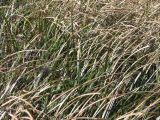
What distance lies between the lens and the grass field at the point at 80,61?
6.60ft

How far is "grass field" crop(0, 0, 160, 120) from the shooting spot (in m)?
2.01

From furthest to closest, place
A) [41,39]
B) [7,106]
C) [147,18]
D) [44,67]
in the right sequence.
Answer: [147,18] < [41,39] < [44,67] < [7,106]

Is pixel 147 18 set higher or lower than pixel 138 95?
higher

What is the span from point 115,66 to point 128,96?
249 mm

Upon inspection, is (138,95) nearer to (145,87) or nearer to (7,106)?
(145,87)

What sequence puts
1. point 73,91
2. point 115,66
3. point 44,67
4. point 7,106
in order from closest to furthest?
point 7,106 < point 73,91 < point 44,67 < point 115,66

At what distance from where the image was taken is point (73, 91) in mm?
2109

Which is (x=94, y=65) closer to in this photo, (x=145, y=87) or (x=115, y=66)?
(x=115, y=66)

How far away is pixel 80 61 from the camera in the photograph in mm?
2391

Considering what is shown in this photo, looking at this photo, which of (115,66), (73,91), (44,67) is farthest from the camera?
(115,66)

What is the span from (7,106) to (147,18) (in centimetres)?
138

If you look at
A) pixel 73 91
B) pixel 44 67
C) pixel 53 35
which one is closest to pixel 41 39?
pixel 53 35

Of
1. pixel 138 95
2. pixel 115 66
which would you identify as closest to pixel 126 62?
pixel 115 66

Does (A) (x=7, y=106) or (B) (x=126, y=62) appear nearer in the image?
(A) (x=7, y=106)
